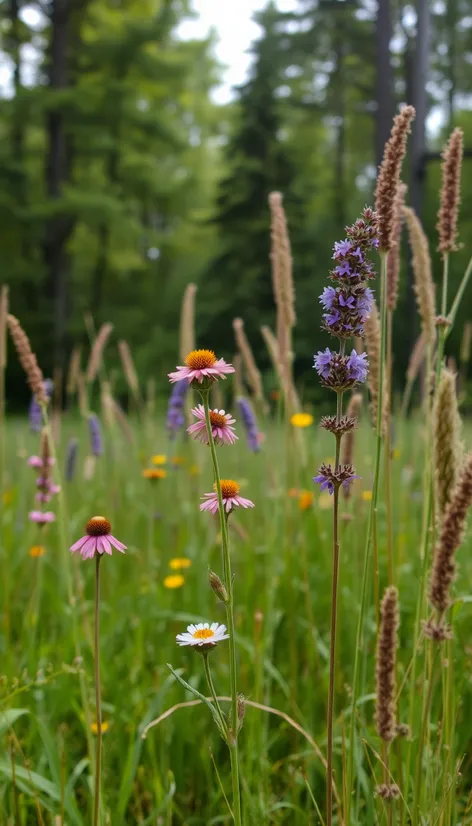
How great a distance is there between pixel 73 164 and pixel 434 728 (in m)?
20.7

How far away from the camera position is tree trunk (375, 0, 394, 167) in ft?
17.7

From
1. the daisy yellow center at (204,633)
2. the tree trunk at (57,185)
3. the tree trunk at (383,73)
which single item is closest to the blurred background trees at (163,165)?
the tree trunk at (57,185)

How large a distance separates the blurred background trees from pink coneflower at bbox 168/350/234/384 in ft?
40.1

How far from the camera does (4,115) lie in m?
16.8

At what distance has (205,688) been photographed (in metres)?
1.96

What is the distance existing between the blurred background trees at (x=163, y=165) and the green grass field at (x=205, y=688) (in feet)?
34.9

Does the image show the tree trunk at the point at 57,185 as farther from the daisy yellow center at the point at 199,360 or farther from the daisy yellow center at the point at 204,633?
the daisy yellow center at the point at 199,360

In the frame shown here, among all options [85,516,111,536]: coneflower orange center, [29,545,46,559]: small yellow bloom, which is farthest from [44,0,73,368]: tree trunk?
[85,516,111,536]: coneflower orange center

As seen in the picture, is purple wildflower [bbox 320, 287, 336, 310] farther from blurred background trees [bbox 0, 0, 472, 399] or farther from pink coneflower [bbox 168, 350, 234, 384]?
blurred background trees [bbox 0, 0, 472, 399]

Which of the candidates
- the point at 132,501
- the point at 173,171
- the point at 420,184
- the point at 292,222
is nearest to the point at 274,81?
the point at 292,222

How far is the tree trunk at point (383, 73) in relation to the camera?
5.39 metres

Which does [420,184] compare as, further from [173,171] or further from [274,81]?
[173,171]

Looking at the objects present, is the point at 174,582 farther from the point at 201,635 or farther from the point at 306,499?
the point at 201,635

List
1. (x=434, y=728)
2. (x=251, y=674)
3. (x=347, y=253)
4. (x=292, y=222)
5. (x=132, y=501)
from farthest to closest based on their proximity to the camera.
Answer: (x=292, y=222) < (x=132, y=501) < (x=251, y=674) < (x=434, y=728) < (x=347, y=253)
